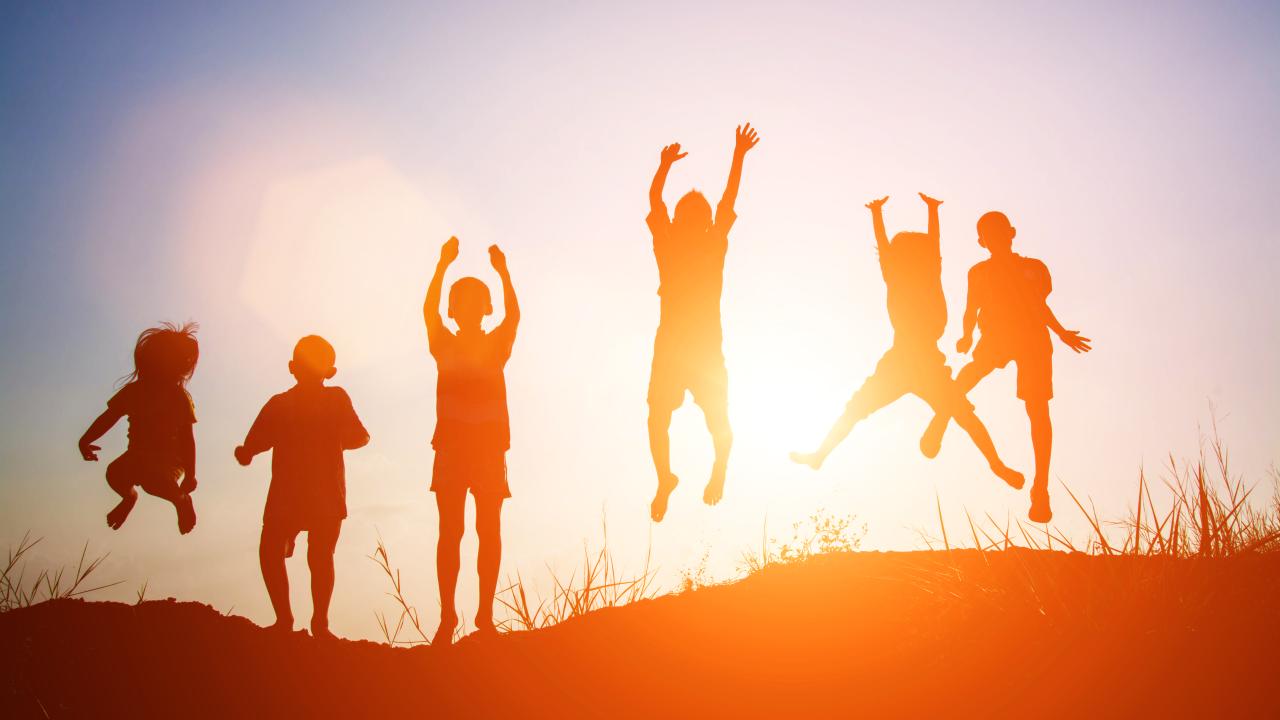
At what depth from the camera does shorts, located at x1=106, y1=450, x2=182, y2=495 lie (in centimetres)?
721

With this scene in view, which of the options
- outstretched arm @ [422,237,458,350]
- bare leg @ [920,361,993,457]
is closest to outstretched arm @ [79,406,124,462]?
outstretched arm @ [422,237,458,350]

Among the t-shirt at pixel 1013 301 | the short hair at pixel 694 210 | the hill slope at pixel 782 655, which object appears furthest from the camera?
the t-shirt at pixel 1013 301

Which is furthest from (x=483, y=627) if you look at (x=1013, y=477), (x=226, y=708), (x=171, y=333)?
(x=1013, y=477)

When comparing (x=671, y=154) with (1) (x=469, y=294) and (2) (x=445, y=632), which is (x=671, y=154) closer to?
(1) (x=469, y=294)

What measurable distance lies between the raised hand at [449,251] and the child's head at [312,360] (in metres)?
1.23

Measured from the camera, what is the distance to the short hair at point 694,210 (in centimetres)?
704

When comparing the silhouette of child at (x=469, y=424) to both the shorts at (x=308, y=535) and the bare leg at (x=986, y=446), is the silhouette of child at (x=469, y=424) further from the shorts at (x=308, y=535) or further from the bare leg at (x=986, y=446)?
the bare leg at (x=986, y=446)

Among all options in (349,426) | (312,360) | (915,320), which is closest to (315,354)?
(312,360)

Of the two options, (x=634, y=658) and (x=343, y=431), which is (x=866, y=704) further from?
(x=343, y=431)

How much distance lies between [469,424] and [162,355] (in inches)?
112

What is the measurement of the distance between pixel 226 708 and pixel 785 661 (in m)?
3.43

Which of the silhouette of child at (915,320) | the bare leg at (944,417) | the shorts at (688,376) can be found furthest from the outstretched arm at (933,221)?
the shorts at (688,376)

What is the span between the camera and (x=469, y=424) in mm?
6648

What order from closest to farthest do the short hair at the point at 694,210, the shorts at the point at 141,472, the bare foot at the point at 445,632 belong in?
the bare foot at the point at 445,632 → the short hair at the point at 694,210 → the shorts at the point at 141,472
